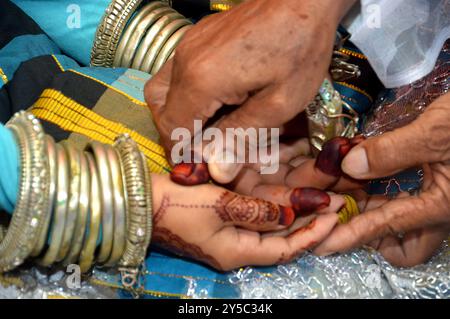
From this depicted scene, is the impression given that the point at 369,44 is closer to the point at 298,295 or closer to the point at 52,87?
the point at 298,295

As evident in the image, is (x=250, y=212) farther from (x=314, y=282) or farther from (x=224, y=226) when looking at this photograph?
(x=314, y=282)

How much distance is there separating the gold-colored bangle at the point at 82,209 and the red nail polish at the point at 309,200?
1.06 ft

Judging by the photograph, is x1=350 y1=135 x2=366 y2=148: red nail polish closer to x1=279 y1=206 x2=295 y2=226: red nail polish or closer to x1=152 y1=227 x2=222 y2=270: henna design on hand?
x1=279 y1=206 x2=295 y2=226: red nail polish

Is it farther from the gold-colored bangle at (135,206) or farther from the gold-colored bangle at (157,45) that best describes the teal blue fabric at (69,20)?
the gold-colored bangle at (135,206)

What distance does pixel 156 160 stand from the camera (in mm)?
959

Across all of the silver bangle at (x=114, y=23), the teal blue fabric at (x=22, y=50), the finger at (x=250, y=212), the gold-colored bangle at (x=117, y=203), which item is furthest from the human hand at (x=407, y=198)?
the teal blue fabric at (x=22, y=50)

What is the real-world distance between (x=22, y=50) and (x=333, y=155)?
0.67 m

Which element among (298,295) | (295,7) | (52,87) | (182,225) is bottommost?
(298,295)

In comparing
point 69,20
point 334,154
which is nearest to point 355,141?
point 334,154

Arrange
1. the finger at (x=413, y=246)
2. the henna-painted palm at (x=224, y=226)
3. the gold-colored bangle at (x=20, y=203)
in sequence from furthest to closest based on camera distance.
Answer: the finger at (x=413, y=246) → the henna-painted palm at (x=224, y=226) → the gold-colored bangle at (x=20, y=203)

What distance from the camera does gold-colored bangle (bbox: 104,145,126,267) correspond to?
80 cm

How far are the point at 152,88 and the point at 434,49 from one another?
0.55 meters

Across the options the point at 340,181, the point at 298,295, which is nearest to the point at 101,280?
the point at 298,295

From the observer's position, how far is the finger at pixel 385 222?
3.04ft
